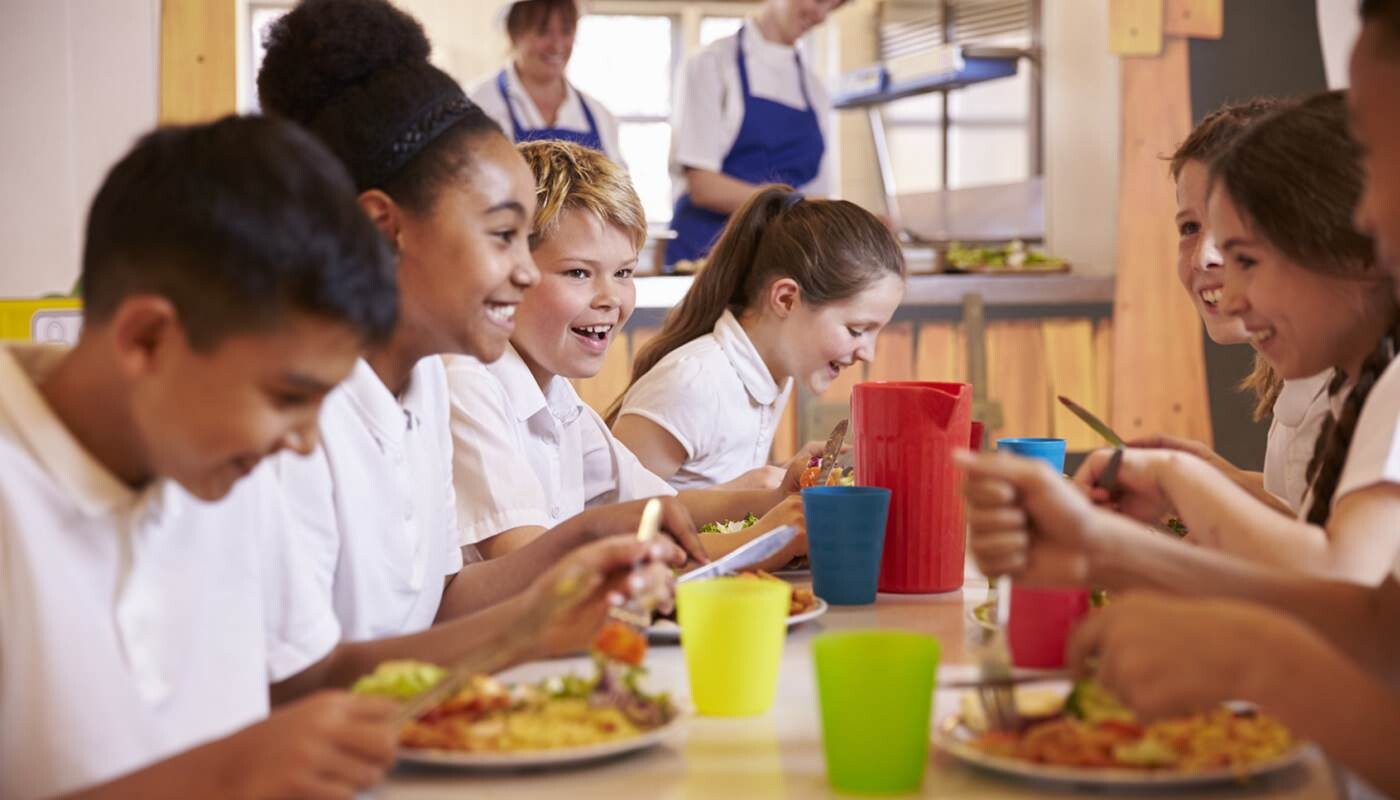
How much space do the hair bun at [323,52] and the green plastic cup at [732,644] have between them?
0.68 metres

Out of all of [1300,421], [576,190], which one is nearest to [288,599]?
[576,190]

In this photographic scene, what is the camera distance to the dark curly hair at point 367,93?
1.48m

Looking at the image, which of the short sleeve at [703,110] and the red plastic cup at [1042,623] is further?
the short sleeve at [703,110]

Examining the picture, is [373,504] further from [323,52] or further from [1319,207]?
[1319,207]

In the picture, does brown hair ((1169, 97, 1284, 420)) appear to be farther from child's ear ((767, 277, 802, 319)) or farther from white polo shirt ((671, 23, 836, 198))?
white polo shirt ((671, 23, 836, 198))

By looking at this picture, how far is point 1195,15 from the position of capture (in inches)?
183

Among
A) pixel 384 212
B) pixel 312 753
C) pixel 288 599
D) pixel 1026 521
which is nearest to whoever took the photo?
pixel 312 753

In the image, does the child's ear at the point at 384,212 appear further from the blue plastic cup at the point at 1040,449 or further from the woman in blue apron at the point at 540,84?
the woman in blue apron at the point at 540,84

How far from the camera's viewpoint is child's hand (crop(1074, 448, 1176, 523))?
4.61 ft

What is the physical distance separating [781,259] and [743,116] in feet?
7.57

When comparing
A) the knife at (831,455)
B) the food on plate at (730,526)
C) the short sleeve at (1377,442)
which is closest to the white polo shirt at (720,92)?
the food on plate at (730,526)

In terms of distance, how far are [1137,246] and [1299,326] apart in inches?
134

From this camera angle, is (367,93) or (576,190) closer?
(367,93)

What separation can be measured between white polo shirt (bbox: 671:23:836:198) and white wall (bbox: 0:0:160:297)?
7.49 feet
